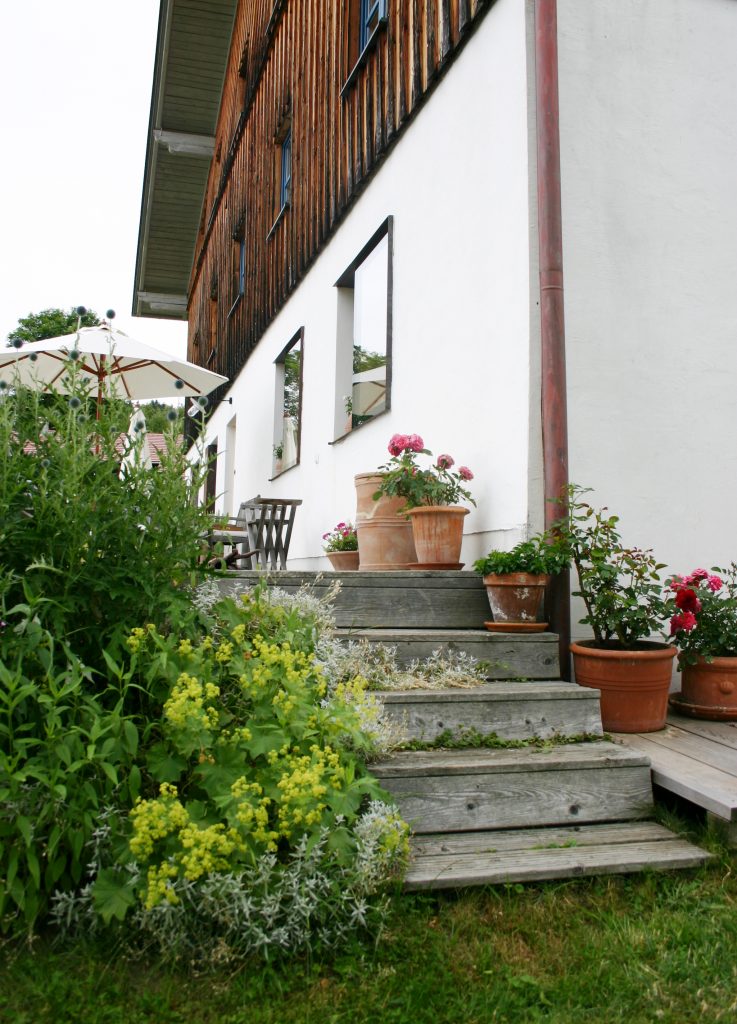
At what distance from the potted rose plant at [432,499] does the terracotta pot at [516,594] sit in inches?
22.7

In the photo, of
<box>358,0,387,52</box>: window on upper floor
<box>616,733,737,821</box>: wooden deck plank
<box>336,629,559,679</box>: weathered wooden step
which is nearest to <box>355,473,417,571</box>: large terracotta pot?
<box>336,629,559,679</box>: weathered wooden step

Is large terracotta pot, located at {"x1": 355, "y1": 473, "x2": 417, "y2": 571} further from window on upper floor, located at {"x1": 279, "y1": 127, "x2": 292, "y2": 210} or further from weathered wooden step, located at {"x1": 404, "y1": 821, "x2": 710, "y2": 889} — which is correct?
window on upper floor, located at {"x1": 279, "y1": 127, "x2": 292, "y2": 210}

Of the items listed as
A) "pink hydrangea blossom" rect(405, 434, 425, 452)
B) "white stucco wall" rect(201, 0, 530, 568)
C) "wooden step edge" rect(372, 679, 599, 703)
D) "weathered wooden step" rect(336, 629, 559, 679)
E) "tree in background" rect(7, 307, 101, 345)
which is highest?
"tree in background" rect(7, 307, 101, 345)

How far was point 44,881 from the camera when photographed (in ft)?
Result: 5.85

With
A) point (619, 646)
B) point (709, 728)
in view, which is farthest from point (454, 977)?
point (709, 728)

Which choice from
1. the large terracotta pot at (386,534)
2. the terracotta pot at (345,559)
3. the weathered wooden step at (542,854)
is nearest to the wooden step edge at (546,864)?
the weathered wooden step at (542,854)

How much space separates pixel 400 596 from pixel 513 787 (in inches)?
45.7

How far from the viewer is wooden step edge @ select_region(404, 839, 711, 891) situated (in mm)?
2006

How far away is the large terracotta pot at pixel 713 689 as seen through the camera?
3180 mm

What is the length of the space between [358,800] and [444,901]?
1.16ft

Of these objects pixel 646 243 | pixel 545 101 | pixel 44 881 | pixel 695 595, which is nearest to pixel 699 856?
pixel 695 595

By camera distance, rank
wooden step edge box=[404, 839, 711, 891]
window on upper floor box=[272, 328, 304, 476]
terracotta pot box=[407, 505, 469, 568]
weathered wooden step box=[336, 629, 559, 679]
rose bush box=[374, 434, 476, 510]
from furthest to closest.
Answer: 1. window on upper floor box=[272, 328, 304, 476]
2. rose bush box=[374, 434, 476, 510]
3. terracotta pot box=[407, 505, 469, 568]
4. weathered wooden step box=[336, 629, 559, 679]
5. wooden step edge box=[404, 839, 711, 891]

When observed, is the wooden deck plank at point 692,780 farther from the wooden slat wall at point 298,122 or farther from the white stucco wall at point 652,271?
the wooden slat wall at point 298,122

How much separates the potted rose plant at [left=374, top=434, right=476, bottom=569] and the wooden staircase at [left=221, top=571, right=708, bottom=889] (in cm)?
77
